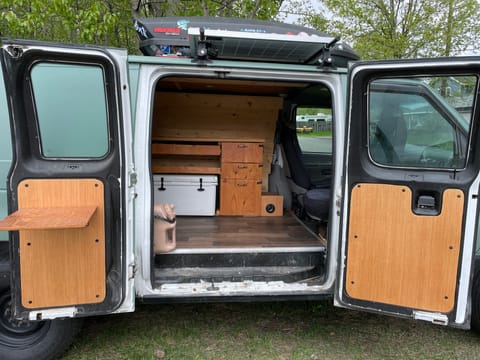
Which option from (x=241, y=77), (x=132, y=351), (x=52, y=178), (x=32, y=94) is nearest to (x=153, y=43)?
(x=241, y=77)

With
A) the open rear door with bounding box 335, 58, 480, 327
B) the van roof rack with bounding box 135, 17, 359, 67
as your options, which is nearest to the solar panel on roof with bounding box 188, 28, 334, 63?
the van roof rack with bounding box 135, 17, 359, 67

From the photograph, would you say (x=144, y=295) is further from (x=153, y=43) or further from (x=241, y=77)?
(x=153, y=43)

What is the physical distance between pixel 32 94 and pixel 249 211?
8.80ft

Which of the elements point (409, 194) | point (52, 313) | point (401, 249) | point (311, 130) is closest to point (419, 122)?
point (409, 194)

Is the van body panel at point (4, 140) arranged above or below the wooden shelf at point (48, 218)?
above

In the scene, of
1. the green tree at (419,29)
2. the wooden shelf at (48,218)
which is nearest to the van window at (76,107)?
the wooden shelf at (48,218)

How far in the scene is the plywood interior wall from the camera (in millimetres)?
4117

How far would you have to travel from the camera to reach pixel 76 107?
210 cm

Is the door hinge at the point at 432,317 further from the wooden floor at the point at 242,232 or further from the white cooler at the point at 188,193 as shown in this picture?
the white cooler at the point at 188,193

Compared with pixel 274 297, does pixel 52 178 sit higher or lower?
higher

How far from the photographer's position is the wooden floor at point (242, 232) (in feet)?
9.54

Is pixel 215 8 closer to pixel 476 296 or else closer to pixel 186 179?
pixel 186 179

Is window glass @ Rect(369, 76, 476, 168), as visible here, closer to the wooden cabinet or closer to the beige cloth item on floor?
the beige cloth item on floor

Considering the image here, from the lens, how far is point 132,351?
7.89 feet
